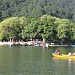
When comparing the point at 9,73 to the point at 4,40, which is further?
the point at 4,40

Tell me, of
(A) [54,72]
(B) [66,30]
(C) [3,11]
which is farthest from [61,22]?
(A) [54,72]

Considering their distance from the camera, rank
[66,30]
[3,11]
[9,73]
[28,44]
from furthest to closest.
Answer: [3,11] < [66,30] < [28,44] < [9,73]

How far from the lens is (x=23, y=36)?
12200 centimetres

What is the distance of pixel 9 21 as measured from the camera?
12531 cm

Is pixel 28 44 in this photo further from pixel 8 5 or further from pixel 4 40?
pixel 8 5

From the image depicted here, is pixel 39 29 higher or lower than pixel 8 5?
lower

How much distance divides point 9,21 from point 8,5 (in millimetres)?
69489

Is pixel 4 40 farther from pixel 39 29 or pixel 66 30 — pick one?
pixel 66 30

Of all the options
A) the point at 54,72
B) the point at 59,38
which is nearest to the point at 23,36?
the point at 59,38

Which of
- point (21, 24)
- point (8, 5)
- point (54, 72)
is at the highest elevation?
point (8, 5)

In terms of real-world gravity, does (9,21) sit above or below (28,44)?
above

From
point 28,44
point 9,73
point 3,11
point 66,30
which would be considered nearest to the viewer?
point 9,73

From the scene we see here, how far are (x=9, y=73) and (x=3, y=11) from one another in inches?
5876

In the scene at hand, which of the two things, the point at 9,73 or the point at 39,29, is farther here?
the point at 39,29
